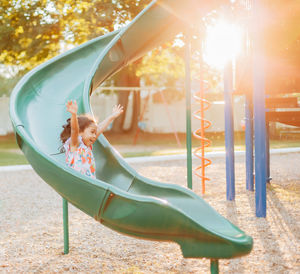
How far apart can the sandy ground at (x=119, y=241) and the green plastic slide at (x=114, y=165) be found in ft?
1.99

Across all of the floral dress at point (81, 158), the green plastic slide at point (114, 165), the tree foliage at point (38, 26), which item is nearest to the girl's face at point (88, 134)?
the floral dress at point (81, 158)

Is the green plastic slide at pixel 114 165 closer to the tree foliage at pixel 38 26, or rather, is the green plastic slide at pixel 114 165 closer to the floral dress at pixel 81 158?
the floral dress at pixel 81 158

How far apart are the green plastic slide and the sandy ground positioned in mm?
606

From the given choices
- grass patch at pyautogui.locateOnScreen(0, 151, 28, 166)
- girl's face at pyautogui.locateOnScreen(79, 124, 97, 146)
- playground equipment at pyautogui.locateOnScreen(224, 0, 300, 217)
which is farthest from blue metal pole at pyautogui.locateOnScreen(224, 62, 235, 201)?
grass patch at pyautogui.locateOnScreen(0, 151, 28, 166)

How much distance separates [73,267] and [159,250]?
33.5 inches

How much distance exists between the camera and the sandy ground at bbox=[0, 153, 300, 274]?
369cm

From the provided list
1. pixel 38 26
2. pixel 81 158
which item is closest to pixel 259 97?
pixel 81 158

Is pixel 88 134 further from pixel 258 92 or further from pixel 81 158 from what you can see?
pixel 258 92

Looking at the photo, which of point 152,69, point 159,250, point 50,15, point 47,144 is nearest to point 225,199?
point 159,250

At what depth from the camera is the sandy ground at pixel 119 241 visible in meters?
3.69

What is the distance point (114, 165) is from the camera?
4.45 m

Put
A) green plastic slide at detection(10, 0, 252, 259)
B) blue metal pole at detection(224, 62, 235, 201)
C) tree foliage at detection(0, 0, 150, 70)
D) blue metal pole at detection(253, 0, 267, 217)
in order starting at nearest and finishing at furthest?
green plastic slide at detection(10, 0, 252, 259) → blue metal pole at detection(253, 0, 267, 217) → blue metal pole at detection(224, 62, 235, 201) → tree foliage at detection(0, 0, 150, 70)

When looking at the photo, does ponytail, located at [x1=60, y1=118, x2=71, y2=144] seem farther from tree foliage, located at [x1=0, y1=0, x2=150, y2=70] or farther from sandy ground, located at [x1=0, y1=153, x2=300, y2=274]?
tree foliage, located at [x1=0, y1=0, x2=150, y2=70]

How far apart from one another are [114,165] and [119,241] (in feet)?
2.65
